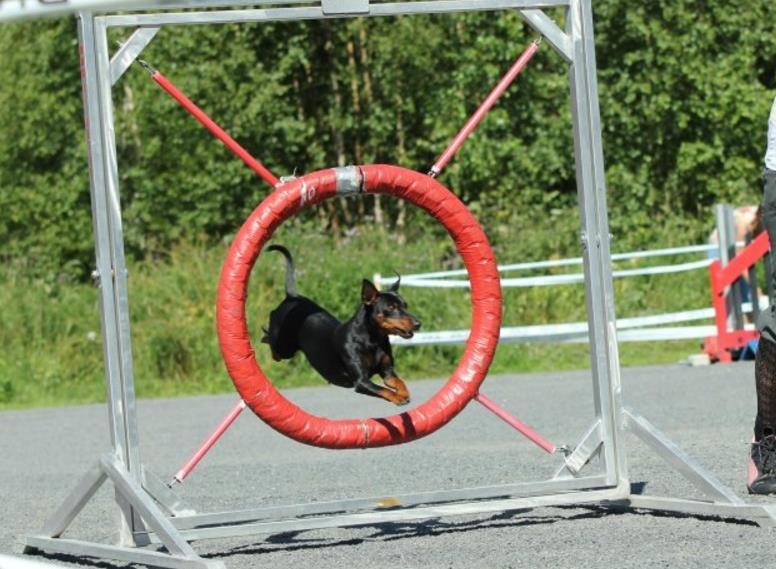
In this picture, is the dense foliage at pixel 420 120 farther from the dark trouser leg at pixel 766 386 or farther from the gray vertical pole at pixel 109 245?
the gray vertical pole at pixel 109 245

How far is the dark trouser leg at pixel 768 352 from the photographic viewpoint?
739 cm

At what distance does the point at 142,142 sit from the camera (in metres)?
26.0

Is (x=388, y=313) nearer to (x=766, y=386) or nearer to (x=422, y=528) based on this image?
(x=422, y=528)

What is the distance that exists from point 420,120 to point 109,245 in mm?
19456

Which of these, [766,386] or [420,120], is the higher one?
[420,120]

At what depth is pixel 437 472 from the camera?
9.29 m

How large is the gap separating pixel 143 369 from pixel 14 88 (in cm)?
1070

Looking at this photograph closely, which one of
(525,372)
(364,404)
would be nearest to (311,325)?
(364,404)

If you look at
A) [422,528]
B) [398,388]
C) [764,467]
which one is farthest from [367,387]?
[764,467]

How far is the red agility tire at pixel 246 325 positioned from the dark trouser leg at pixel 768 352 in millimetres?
1118

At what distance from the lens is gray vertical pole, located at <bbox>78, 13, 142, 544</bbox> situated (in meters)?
6.87

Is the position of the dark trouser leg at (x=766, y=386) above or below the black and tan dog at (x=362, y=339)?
below

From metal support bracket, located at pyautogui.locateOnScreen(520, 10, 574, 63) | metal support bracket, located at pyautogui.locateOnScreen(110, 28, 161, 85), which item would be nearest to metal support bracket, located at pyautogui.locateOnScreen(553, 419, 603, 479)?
metal support bracket, located at pyautogui.locateOnScreen(520, 10, 574, 63)

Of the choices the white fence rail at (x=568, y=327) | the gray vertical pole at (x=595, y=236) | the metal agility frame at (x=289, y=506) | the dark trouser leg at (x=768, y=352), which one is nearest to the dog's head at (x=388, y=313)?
the metal agility frame at (x=289, y=506)
